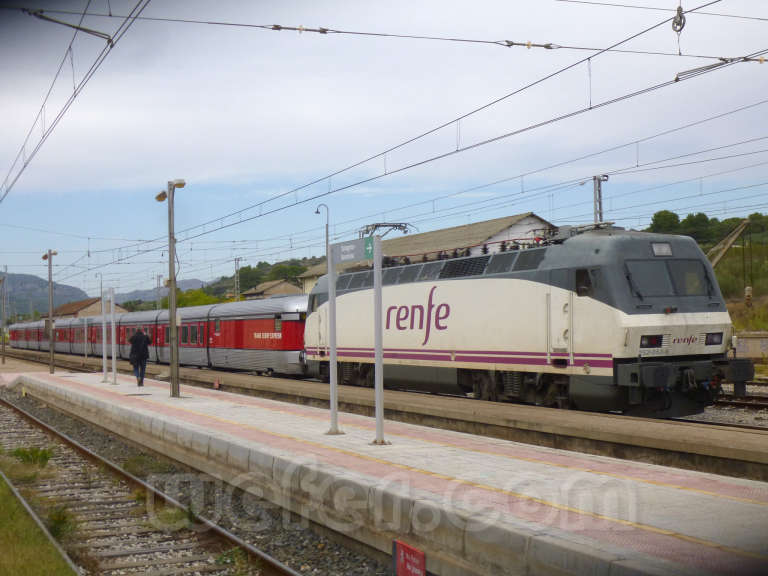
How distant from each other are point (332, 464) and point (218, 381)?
16231mm

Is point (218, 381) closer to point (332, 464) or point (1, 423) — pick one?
point (1, 423)

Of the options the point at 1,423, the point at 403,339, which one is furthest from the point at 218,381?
the point at 403,339

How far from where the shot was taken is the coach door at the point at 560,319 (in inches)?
547

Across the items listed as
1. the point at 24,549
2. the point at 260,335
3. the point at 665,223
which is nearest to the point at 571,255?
the point at 24,549

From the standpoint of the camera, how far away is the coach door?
547 inches

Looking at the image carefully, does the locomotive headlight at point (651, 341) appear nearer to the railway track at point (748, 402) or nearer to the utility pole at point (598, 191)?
the railway track at point (748, 402)

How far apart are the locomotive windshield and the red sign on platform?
26.7 ft

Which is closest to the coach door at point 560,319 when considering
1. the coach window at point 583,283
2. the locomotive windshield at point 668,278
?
the coach window at point 583,283

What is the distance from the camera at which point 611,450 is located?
10.5 m

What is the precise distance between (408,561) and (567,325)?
8287 millimetres

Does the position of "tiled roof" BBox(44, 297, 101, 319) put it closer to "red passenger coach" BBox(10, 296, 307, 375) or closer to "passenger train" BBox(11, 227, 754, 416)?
"red passenger coach" BBox(10, 296, 307, 375)

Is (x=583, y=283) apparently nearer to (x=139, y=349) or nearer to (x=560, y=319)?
(x=560, y=319)

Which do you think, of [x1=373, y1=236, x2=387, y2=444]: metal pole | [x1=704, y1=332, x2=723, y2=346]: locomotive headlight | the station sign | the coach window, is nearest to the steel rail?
[x1=373, y1=236, x2=387, y2=444]: metal pole

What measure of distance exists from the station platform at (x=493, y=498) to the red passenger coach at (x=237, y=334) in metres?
13.3
